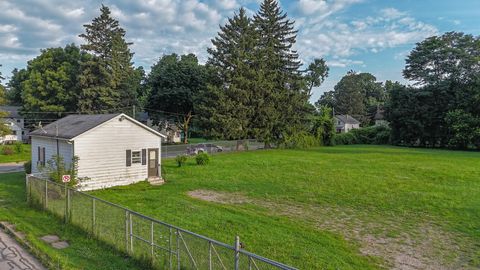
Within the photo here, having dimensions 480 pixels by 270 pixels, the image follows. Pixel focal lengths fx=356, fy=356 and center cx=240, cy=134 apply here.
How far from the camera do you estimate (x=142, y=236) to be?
927 cm

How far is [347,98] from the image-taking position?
8812cm

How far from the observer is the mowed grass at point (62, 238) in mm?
7750

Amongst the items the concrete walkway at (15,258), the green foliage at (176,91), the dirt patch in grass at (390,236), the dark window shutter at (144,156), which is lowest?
the dirt patch in grass at (390,236)

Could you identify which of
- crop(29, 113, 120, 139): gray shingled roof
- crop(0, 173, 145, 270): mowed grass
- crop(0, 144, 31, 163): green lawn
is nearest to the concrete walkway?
crop(0, 173, 145, 270): mowed grass

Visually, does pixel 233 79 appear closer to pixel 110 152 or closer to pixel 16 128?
pixel 110 152

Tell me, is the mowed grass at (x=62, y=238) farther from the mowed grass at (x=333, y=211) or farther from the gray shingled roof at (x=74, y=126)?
the gray shingled roof at (x=74, y=126)

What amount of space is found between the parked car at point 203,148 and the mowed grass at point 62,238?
18.6m

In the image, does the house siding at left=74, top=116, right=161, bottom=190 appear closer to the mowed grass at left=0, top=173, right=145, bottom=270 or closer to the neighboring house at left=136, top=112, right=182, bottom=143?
the mowed grass at left=0, top=173, right=145, bottom=270

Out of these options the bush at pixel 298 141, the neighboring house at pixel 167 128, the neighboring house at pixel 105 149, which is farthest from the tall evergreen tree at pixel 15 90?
the neighboring house at pixel 105 149

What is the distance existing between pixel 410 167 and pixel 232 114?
18709 mm

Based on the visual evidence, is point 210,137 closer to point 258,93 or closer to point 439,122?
point 258,93

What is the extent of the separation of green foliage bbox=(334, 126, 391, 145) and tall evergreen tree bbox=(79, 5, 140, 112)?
31.7 m

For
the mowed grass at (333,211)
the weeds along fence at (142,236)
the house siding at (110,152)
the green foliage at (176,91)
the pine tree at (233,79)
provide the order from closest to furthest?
1. the weeds along fence at (142,236)
2. the mowed grass at (333,211)
3. the house siding at (110,152)
4. the pine tree at (233,79)
5. the green foliage at (176,91)

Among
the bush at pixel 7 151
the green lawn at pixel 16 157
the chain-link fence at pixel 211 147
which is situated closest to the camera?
the chain-link fence at pixel 211 147
